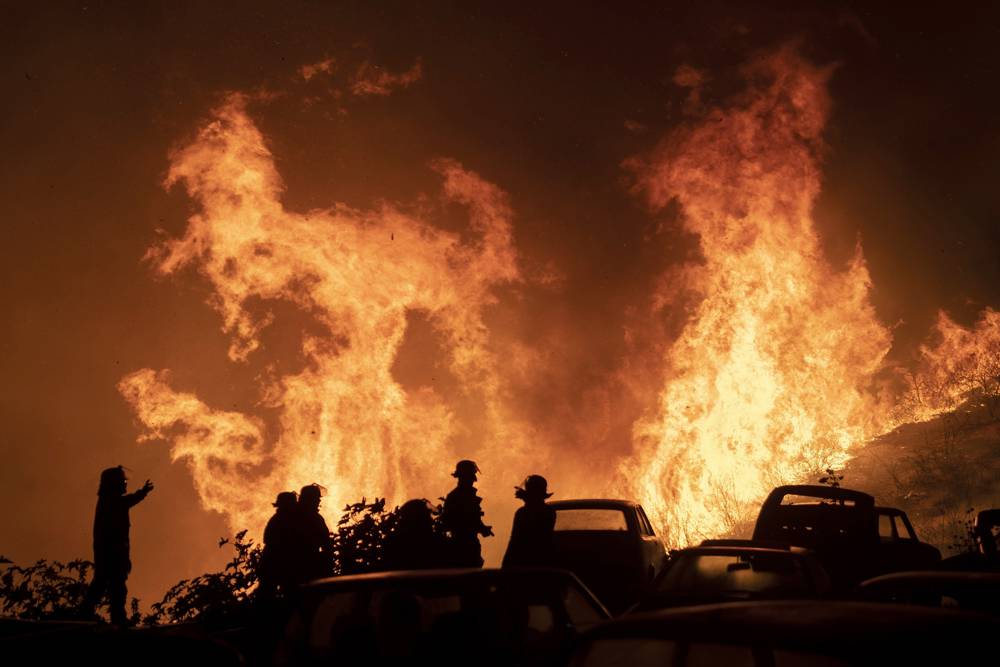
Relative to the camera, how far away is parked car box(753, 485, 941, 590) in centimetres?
1213

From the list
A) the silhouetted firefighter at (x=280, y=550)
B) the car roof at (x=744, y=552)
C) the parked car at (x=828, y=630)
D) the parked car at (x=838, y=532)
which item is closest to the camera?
the parked car at (x=828, y=630)

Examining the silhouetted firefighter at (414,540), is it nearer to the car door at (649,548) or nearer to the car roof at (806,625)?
the car door at (649,548)

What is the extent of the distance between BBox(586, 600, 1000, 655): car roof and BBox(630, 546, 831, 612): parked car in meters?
4.91

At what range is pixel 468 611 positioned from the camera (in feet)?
14.9

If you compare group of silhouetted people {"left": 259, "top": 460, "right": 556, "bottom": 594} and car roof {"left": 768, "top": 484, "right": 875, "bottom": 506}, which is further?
car roof {"left": 768, "top": 484, "right": 875, "bottom": 506}

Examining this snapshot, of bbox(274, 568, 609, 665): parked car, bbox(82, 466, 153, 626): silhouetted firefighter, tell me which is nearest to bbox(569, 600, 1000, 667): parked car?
bbox(274, 568, 609, 665): parked car

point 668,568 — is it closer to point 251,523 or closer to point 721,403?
point 251,523

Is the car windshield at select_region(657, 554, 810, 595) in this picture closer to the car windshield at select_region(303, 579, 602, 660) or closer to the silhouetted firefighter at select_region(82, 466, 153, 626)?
the car windshield at select_region(303, 579, 602, 660)

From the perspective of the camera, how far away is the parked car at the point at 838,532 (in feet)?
39.8

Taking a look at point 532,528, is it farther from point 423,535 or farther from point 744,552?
point 744,552

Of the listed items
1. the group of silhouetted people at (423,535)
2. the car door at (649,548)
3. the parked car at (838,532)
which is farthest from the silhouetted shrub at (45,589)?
the parked car at (838,532)

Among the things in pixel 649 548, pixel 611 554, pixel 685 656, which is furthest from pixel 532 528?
pixel 685 656

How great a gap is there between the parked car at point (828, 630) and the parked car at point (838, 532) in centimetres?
983

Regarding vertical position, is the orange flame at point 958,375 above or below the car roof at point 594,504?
above
